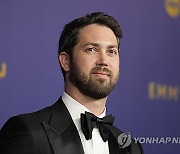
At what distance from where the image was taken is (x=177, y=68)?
202cm

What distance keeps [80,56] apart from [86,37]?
65 mm

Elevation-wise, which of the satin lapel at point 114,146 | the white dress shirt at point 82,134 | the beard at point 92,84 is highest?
the beard at point 92,84

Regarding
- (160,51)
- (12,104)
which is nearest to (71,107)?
(12,104)

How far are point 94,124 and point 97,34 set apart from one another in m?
0.26

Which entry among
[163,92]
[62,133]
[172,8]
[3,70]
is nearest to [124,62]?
[163,92]

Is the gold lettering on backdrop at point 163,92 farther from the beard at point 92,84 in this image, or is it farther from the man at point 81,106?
the beard at point 92,84

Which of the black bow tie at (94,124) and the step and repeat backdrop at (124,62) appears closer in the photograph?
the black bow tie at (94,124)

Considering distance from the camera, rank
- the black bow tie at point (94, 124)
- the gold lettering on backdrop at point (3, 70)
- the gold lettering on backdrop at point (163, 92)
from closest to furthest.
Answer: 1. the black bow tie at point (94, 124)
2. the gold lettering on backdrop at point (3, 70)
3. the gold lettering on backdrop at point (163, 92)

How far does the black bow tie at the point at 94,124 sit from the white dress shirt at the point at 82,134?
0.01 m

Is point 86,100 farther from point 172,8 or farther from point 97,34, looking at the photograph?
point 172,8

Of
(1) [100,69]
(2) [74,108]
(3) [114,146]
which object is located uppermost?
(1) [100,69]

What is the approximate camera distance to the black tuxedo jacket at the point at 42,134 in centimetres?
102

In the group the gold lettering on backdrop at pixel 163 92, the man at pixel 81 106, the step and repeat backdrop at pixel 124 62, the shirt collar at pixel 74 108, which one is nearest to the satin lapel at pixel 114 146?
the man at pixel 81 106

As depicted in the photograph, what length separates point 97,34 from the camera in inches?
47.8
